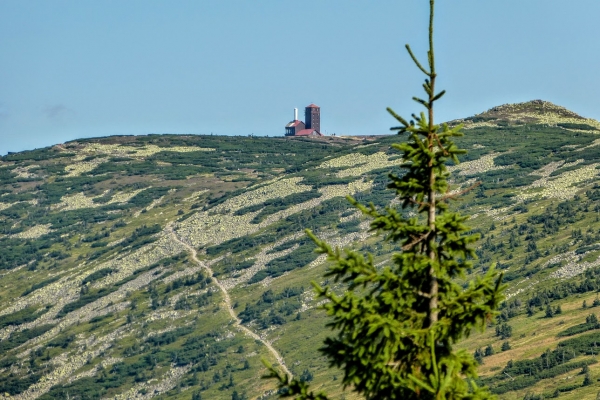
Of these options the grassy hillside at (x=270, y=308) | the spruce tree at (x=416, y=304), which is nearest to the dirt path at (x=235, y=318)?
the grassy hillside at (x=270, y=308)

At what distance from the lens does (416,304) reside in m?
16.2

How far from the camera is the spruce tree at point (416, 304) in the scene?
15.2 m

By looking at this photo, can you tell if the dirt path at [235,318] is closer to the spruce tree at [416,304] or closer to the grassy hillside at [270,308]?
the grassy hillside at [270,308]

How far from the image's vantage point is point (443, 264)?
16.1 metres

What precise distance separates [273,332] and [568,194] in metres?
50.9

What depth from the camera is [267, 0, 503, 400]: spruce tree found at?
50.0 feet

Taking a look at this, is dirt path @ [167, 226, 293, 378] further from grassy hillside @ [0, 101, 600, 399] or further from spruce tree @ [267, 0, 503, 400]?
spruce tree @ [267, 0, 503, 400]

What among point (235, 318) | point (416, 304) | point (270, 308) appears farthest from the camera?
point (235, 318)

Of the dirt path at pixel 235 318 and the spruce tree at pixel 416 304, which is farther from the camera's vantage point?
the dirt path at pixel 235 318

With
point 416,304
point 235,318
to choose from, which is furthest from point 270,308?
point 416,304

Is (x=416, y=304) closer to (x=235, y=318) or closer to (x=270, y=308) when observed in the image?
(x=270, y=308)

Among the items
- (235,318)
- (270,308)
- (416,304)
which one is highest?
(416,304)

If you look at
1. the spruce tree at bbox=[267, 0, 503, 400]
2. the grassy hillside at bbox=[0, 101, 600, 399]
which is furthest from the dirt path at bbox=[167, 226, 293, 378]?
the spruce tree at bbox=[267, 0, 503, 400]

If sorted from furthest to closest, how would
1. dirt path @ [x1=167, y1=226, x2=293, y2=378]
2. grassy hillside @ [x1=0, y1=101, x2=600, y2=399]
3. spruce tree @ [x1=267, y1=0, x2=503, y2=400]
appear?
dirt path @ [x1=167, y1=226, x2=293, y2=378]
grassy hillside @ [x1=0, y1=101, x2=600, y2=399]
spruce tree @ [x1=267, y1=0, x2=503, y2=400]
